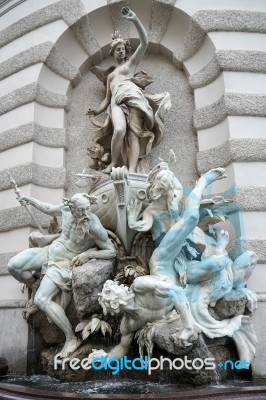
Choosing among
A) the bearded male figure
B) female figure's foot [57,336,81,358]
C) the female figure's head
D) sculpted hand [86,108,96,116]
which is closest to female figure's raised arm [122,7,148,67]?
the female figure's head

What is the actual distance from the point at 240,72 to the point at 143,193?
2.78 metres

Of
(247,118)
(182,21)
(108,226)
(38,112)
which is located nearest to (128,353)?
(108,226)

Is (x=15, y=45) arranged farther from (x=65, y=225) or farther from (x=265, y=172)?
(x=265, y=172)

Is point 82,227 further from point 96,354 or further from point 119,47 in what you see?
point 119,47

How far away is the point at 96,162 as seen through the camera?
277 inches

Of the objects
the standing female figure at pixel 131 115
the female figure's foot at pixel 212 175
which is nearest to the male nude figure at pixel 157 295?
the female figure's foot at pixel 212 175

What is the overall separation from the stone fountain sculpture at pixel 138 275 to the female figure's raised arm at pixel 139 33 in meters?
2.33

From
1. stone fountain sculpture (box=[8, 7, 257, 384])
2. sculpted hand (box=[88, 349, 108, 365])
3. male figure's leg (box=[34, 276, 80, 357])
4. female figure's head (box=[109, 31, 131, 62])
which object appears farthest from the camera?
female figure's head (box=[109, 31, 131, 62])

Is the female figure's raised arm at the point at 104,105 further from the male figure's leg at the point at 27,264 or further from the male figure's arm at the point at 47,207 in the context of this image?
the male figure's leg at the point at 27,264

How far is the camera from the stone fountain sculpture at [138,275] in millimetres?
4172

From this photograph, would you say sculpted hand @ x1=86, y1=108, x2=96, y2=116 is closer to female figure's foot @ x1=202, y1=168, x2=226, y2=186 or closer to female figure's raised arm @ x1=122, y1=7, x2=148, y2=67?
female figure's raised arm @ x1=122, y1=7, x2=148, y2=67

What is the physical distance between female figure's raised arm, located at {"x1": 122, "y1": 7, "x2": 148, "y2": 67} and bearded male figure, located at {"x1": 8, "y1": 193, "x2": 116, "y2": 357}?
3.04 m

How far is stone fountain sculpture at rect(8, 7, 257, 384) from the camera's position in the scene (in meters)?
4.17

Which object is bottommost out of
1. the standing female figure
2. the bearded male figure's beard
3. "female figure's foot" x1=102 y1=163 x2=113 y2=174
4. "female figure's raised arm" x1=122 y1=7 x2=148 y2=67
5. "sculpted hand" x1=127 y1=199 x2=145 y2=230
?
the bearded male figure's beard
